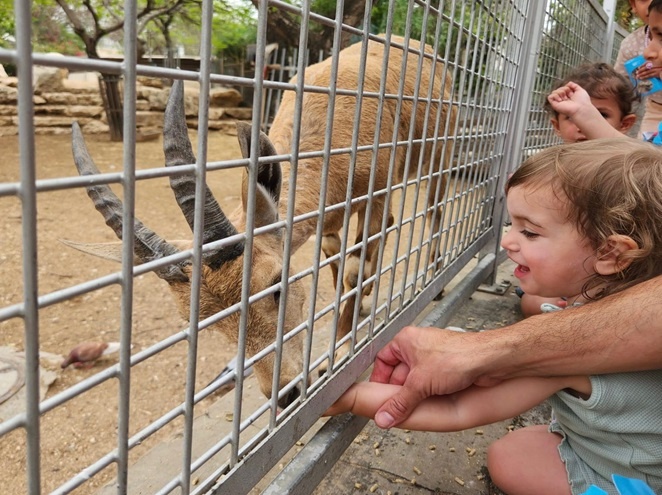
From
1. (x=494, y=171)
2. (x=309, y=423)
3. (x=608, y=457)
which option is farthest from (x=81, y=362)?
(x=608, y=457)

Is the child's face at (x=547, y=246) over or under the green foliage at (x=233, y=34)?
under

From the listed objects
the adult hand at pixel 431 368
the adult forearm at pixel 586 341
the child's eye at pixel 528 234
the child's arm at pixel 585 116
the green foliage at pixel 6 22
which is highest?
the green foliage at pixel 6 22

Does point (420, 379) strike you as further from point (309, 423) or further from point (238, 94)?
point (238, 94)

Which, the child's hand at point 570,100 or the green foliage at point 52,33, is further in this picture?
the green foliage at point 52,33

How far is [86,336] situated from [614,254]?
4284 millimetres

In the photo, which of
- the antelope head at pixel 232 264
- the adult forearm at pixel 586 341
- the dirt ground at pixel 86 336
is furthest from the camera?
the dirt ground at pixel 86 336

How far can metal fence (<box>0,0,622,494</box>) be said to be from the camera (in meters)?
0.96

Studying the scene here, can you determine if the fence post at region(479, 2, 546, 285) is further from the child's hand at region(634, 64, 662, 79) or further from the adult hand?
the adult hand

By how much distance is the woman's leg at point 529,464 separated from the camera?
1938 mm

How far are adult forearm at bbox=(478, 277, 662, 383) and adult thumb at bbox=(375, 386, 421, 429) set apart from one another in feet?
0.77

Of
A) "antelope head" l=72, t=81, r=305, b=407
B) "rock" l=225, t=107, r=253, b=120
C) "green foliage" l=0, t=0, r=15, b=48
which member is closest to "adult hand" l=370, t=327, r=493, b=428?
"antelope head" l=72, t=81, r=305, b=407

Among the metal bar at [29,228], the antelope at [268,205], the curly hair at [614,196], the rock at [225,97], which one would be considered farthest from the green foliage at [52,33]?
the metal bar at [29,228]

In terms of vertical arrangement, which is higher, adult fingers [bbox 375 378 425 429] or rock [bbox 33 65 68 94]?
rock [bbox 33 65 68 94]

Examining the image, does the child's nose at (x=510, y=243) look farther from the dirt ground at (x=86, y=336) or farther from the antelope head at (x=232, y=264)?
the dirt ground at (x=86, y=336)
